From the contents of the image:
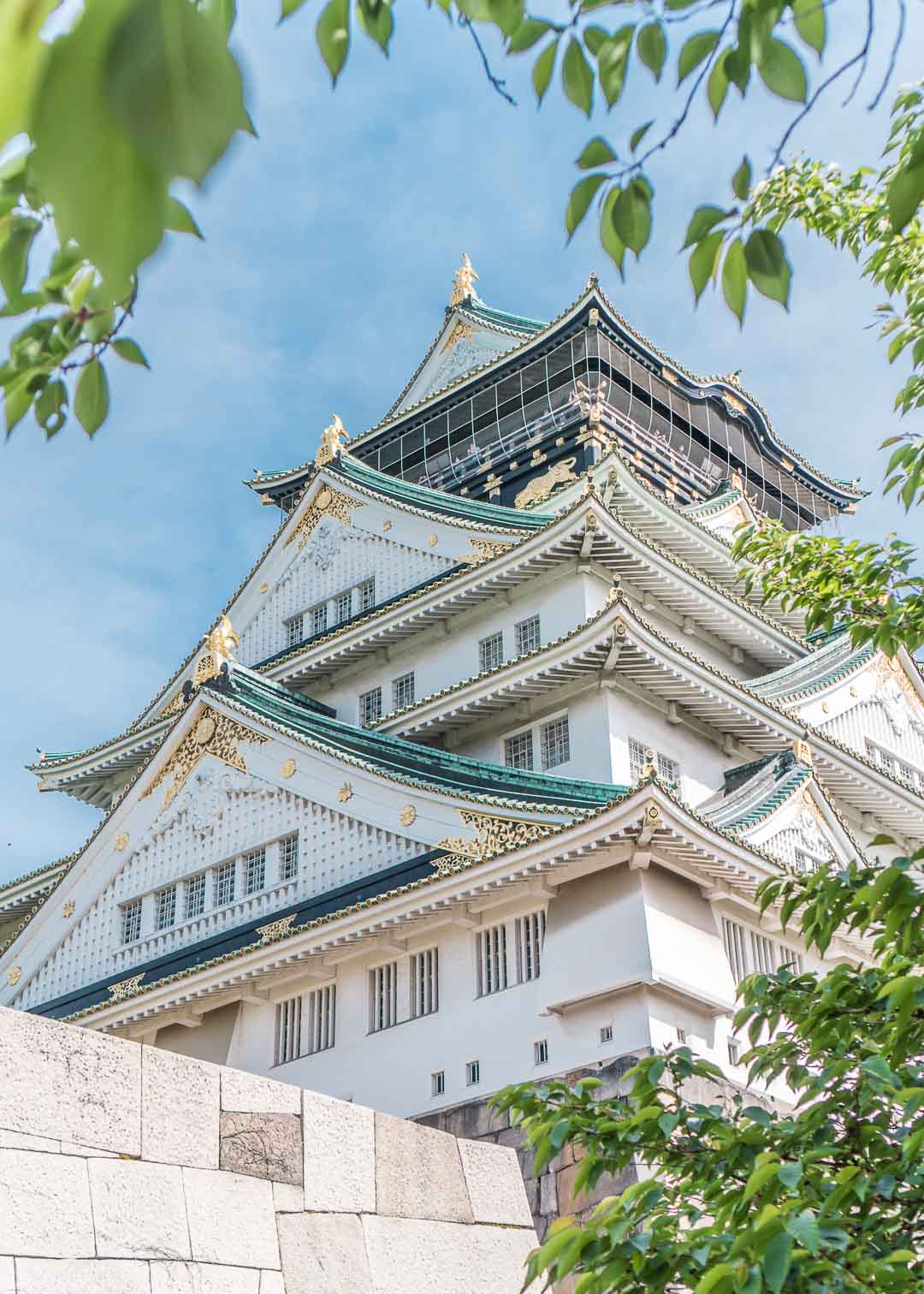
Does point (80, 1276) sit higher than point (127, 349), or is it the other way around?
point (127, 349)

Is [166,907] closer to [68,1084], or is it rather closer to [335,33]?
[68,1084]

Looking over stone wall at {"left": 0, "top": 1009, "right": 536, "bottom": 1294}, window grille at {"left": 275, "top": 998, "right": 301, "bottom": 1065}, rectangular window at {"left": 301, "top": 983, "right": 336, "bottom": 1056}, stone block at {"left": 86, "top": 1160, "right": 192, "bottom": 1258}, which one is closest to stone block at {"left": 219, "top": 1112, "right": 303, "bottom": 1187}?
stone wall at {"left": 0, "top": 1009, "right": 536, "bottom": 1294}

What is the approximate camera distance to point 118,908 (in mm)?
21391

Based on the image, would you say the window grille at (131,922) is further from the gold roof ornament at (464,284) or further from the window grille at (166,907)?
the gold roof ornament at (464,284)

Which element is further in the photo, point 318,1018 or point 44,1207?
point 318,1018

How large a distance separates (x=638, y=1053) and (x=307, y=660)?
12.5m

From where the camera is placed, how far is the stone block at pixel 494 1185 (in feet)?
31.5

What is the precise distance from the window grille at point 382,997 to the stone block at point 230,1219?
9175 mm

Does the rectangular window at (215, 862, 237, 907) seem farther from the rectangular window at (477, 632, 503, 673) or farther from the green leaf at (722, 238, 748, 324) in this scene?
the green leaf at (722, 238, 748, 324)

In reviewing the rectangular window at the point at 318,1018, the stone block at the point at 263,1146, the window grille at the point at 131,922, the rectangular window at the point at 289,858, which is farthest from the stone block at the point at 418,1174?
the window grille at the point at 131,922

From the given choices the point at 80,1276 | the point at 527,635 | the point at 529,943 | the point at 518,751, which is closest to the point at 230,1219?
the point at 80,1276

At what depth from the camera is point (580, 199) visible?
152 inches

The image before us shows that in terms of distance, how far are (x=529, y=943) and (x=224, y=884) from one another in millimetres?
5796

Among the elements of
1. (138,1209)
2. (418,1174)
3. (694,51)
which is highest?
(694,51)
